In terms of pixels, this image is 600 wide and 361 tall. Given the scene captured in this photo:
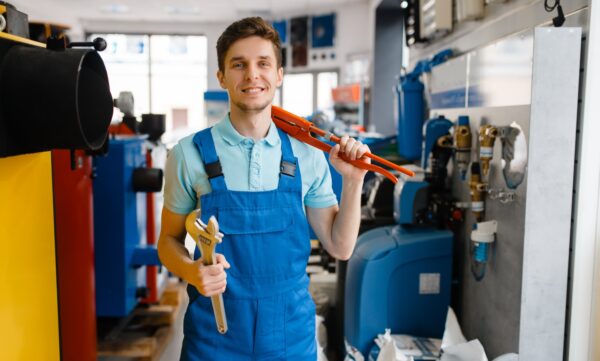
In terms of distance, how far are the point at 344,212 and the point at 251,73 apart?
1.48 ft

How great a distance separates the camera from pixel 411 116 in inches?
145

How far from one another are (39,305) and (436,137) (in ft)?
6.63

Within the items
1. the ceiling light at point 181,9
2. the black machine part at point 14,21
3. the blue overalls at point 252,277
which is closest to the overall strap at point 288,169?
the blue overalls at point 252,277

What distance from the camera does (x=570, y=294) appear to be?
1801 mm

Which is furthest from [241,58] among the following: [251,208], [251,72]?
[251,208]

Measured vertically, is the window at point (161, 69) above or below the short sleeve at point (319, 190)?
above

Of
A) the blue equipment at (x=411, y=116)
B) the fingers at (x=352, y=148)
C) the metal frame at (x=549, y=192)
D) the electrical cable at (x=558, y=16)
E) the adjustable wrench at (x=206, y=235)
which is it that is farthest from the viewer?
the blue equipment at (x=411, y=116)

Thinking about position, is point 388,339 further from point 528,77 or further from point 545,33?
point 545,33

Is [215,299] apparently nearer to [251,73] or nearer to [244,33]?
[251,73]

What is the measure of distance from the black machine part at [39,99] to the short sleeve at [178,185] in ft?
0.79

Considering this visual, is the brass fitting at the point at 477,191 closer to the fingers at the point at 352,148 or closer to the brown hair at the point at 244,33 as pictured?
the fingers at the point at 352,148


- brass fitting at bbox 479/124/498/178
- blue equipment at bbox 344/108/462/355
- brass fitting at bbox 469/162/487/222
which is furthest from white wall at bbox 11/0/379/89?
brass fitting at bbox 479/124/498/178

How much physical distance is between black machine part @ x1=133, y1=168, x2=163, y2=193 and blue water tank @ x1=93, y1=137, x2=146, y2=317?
1.2 inches

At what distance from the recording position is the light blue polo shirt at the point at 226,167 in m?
1.45
